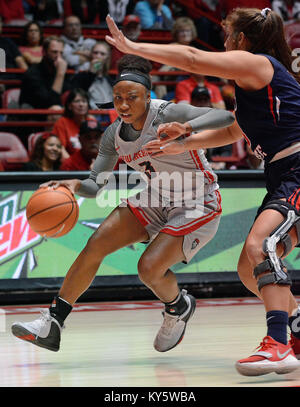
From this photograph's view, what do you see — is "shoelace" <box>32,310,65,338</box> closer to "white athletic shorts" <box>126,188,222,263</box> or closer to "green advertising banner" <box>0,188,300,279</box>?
"white athletic shorts" <box>126,188,222,263</box>

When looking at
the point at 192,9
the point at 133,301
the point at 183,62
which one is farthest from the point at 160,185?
the point at 192,9

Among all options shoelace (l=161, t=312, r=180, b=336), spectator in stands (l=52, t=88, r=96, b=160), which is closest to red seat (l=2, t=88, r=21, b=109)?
spectator in stands (l=52, t=88, r=96, b=160)

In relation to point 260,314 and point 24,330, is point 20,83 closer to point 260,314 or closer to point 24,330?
point 260,314

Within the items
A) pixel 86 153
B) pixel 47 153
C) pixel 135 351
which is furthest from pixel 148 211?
pixel 47 153

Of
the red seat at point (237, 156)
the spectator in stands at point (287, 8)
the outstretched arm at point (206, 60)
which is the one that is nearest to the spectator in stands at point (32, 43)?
the red seat at point (237, 156)

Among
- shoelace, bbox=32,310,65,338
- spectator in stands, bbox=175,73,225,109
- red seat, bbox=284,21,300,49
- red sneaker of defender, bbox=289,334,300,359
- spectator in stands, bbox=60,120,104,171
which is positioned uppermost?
red seat, bbox=284,21,300,49

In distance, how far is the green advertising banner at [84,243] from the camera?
24.3 ft

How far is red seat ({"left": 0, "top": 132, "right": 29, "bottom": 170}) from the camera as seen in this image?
9.01 metres

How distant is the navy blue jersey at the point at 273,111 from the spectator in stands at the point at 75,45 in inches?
282

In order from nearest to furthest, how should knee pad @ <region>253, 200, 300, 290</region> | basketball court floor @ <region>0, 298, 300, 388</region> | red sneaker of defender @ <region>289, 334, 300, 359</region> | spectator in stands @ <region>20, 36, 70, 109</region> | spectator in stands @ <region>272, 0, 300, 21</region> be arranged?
1. knee pad @ <region>253, 200, 300, 290</region>
2. basketball court floor @ <region>0, 298, 300, 388</region>
3. red sneaker of defender @ <region>289, 334, 300, 359</region>
4. spectator in stands @ <region>20, 36, 70, 109</region>
5. spectator in stands @ <region>272, 0, 300, 21</region>

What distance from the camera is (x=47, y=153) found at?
832 cm

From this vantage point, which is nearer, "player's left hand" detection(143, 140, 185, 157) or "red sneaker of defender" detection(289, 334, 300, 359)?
"player's left hand" detection(143, 140, 185, 157)

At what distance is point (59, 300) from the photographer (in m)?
4.73

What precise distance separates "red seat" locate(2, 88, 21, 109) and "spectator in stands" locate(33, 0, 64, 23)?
2.39 meters
